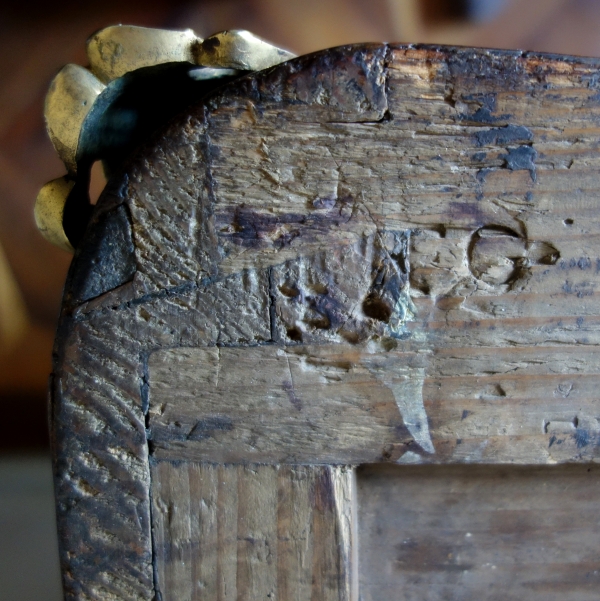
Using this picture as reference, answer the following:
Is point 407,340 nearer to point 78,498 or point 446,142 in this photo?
point 446,142

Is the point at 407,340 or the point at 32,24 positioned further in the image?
Answer: the point at 32,24

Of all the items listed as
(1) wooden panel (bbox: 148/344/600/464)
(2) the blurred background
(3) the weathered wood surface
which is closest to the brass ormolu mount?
(3) the weathered wood surface

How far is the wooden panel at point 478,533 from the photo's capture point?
635mm

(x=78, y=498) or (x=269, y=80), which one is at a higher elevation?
(x=269, y=80)

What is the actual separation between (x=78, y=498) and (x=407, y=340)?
0.38 m

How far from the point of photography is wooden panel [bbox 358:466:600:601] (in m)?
0.63

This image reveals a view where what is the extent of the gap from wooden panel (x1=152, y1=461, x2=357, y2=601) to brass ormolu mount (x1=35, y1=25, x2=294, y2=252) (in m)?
0.34

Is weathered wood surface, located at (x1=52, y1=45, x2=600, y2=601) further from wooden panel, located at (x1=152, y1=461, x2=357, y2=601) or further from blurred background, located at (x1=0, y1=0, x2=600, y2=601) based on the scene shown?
blurred background, located at (x1=0, y1=0, x2=600, y2=601)

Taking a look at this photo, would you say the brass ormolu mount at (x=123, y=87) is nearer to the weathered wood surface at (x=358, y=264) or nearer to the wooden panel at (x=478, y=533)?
the weathered wood surface at (x=358, y=264)

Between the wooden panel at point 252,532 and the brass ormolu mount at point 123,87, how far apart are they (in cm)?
34

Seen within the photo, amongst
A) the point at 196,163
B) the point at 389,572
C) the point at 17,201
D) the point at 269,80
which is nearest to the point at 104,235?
the point at 196,163

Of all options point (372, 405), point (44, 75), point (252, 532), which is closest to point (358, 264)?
point (372, 405)

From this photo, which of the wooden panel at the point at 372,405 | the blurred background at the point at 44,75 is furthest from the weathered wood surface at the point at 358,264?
the blurred background at the point at 44,75

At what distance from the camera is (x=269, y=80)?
1.63ft
